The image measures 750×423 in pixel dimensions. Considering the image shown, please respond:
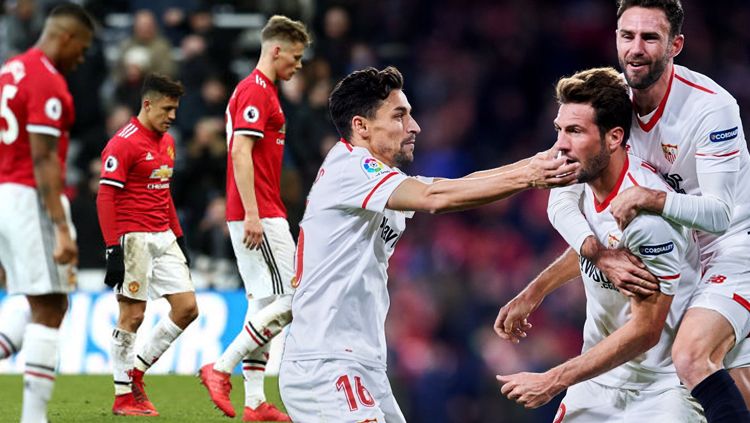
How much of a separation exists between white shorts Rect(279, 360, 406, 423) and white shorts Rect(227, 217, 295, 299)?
287 cm

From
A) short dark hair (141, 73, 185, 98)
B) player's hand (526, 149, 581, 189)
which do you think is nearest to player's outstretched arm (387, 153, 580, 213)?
player's hand (526, 149, 581, 189)

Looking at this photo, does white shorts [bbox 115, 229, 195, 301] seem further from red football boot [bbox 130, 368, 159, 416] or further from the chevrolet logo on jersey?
red football boot [bbox 130, 368, 159, 416]

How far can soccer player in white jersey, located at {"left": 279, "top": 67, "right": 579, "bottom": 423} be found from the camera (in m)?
4.18

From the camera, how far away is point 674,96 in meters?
4.85

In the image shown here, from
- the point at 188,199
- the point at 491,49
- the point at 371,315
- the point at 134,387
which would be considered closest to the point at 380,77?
the point at 371,315

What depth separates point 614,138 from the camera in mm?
4410

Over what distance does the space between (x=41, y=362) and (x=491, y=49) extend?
897 centimetres

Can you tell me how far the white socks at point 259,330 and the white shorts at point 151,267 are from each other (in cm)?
66

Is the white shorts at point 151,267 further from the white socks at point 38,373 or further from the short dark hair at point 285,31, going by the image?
the white socks at point 38,373

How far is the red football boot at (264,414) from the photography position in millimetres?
6926

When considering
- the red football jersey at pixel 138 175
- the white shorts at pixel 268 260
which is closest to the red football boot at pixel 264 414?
the white shorts at pixel 268 260

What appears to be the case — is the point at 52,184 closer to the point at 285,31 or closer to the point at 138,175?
the point at 138,175

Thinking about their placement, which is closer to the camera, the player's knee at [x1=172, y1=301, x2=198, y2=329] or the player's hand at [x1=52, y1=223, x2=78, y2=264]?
the player's hand at [x1=52, y1=223, x2=78, y2=264]

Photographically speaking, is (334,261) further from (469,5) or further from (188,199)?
(469,5)
